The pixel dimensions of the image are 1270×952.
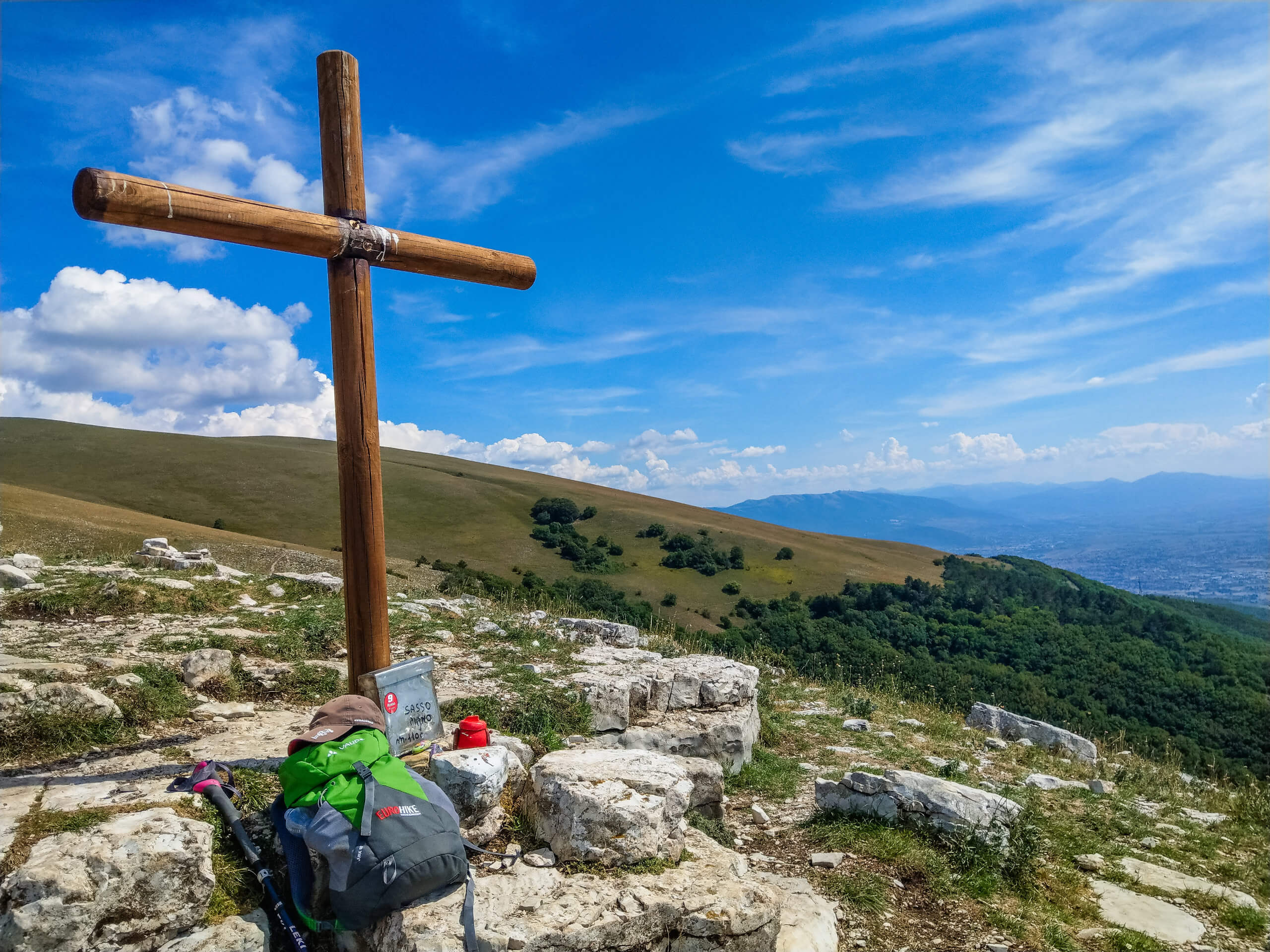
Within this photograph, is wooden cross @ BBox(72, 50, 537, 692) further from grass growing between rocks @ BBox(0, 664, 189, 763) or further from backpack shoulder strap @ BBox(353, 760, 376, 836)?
grass growing between rocks @ BBox(0, 664, 189, 763)

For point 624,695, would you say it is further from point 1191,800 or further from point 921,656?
point 921,656

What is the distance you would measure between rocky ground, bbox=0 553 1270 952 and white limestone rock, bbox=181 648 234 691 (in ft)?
0.08

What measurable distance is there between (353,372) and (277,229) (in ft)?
3.75

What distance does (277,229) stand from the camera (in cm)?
510

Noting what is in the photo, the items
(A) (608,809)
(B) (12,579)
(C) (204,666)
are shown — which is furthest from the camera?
(B) (12,579)

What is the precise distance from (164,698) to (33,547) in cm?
1580

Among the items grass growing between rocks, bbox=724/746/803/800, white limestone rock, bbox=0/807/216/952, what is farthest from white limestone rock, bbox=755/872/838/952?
white limestone rock, bbox=0/807/216/952

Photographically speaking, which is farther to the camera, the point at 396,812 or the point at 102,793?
the point at 102,793

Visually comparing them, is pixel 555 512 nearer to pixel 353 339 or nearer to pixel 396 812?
pixel 353 339

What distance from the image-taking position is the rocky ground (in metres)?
3.97

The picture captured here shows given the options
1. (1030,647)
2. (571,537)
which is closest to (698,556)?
(571,537)

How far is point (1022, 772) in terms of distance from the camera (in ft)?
31.9

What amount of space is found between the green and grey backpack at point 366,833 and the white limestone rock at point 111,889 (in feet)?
1.58

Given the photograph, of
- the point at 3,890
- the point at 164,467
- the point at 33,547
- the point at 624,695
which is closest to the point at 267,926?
the point at 3,890
